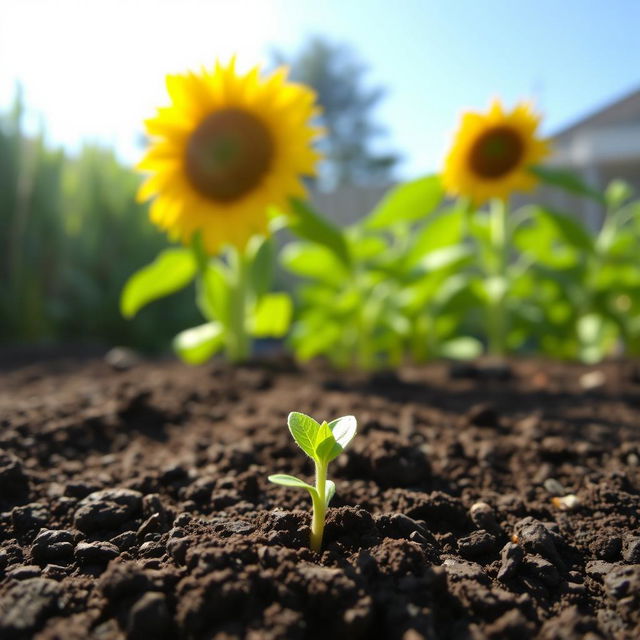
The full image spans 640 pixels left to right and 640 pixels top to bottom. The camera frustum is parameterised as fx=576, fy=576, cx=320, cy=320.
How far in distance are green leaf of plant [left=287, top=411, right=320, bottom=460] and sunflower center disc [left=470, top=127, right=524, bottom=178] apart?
1.75m

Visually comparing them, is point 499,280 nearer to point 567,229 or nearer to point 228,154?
point 567,229

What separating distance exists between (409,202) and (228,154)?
2.50 ft

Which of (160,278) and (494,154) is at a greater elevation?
(494,154)

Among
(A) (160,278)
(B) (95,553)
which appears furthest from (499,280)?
(B) (95,553)

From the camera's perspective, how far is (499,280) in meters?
2.42

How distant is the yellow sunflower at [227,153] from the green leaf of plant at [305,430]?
44.9 inches

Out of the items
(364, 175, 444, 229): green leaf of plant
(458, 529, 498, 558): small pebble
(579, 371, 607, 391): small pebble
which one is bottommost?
(579, 371, 607, 391): small pebble

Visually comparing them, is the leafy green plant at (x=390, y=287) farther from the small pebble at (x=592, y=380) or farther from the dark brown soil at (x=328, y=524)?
the dark brown soil at (x=328, y=524)

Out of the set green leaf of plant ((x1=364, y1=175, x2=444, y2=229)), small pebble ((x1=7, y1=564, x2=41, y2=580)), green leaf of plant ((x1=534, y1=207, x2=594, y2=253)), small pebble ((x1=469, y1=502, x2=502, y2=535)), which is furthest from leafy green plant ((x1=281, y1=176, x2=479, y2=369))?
small pebble ((x1=7, y1=564, x2=41, y2=580))

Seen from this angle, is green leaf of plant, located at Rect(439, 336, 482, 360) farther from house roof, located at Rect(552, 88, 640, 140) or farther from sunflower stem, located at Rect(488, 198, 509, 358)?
house roof, located at Rect(552, 88, 640, 140)

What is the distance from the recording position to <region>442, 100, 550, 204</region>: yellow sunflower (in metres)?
2.19

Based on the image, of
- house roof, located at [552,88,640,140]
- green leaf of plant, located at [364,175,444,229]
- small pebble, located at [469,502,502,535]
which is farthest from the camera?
house roof, located at [552,88,640,140]

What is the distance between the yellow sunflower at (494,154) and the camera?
2193 mm

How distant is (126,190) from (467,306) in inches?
130
